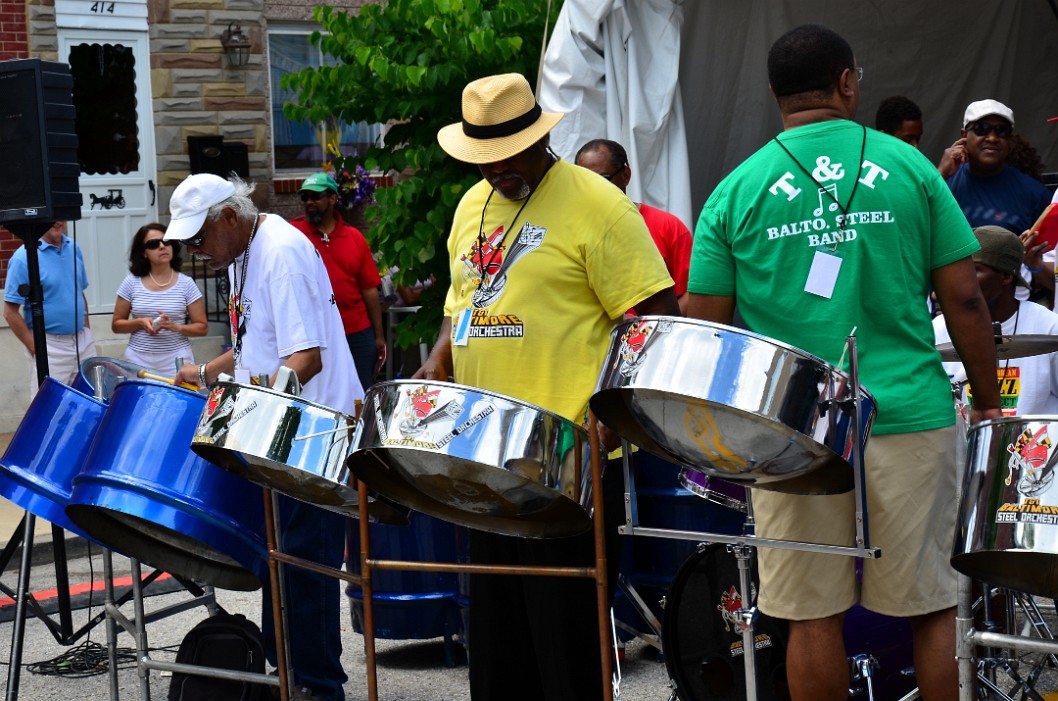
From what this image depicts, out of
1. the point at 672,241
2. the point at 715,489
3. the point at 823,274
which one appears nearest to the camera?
the point at 823,274

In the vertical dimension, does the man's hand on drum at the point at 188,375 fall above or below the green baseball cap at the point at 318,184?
below

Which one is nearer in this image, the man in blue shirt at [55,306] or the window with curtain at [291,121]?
the man in blue shirt at [55,306]

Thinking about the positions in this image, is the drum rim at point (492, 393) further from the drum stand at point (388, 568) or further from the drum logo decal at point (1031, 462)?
the drum logo decal at point (1031, 462)

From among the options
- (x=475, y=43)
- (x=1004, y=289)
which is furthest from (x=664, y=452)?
(x=475, y=43)

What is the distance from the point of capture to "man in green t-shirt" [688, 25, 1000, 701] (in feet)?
7.17

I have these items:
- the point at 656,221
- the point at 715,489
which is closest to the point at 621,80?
the point at 656,221

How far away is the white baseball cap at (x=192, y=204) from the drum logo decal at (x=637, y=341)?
134 centimetres

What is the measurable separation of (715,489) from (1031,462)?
766 millimetres

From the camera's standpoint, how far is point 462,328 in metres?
2.64

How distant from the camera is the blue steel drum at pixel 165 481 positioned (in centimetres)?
273

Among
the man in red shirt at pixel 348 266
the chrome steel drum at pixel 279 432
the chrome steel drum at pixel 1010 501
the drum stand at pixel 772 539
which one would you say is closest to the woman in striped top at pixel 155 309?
the man in red shirt at pixel 348 266

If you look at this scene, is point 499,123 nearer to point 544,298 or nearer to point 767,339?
point 544,298

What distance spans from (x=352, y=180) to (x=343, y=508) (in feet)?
15.8

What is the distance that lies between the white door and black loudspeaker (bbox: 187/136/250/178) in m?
0.32
